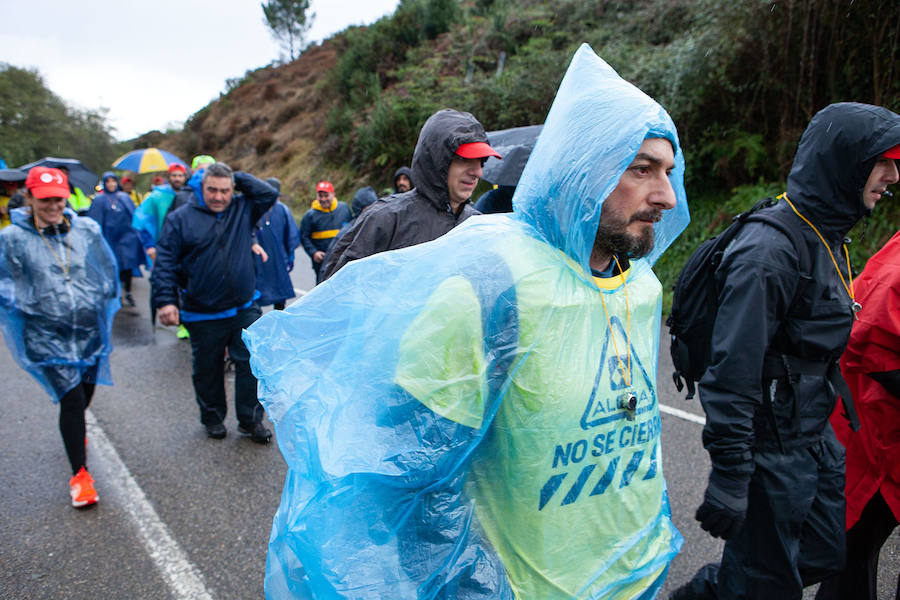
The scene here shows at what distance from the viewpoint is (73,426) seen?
3.73m

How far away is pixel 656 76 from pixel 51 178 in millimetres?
9094

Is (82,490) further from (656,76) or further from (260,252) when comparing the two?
(656,76)

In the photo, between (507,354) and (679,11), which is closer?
(507,354)

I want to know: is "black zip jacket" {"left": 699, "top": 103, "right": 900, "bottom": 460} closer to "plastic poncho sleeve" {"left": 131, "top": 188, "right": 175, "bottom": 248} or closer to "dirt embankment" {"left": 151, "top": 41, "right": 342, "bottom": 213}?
"plastic poncho sleeve" {"left": 131, "top": 188, "right": 175, "bottom": 248}

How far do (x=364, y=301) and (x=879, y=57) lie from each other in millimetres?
8608

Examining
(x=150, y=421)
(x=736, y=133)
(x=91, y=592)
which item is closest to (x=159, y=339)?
(x=150, y=421)

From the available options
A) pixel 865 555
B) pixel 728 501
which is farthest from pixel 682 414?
pixel 728 501

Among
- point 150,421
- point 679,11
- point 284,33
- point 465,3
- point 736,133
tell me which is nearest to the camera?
point 150,421

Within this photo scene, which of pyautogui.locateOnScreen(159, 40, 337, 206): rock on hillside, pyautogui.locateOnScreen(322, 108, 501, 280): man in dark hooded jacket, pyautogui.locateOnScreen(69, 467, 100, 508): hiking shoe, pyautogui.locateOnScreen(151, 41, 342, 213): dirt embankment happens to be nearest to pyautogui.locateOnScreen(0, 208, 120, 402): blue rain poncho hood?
pyautogui.locateOnScreen(69, 467, 100, 508): hiking shoe

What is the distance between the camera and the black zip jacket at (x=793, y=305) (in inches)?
72.3

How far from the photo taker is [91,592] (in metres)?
2.84

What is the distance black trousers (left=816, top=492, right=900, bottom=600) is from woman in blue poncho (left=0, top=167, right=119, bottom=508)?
397 centimetres

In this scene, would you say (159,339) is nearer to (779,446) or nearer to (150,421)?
(150,421)

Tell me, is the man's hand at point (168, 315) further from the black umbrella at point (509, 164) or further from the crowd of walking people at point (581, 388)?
the crowd of walking people at point (581, 388)
